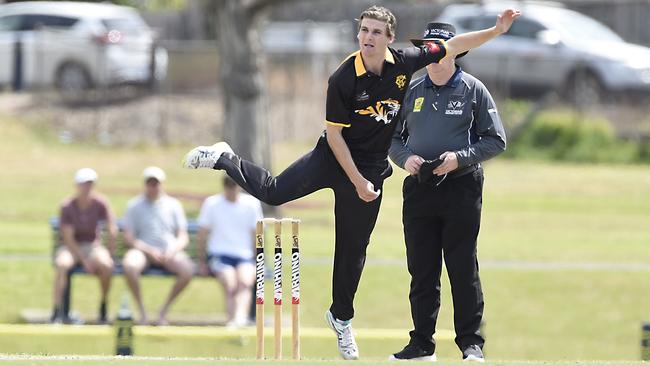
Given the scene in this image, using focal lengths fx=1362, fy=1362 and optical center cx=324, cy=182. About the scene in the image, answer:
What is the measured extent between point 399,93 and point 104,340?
4.31 metres

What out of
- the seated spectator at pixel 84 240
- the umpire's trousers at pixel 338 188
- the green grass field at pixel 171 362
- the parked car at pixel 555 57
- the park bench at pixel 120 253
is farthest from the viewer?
the parked car at pixel 555 57

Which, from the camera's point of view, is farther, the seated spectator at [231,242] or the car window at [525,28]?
the car window at [525,28]

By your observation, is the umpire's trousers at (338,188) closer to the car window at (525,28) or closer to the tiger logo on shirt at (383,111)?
the tiger logo on shirt at (383,111)

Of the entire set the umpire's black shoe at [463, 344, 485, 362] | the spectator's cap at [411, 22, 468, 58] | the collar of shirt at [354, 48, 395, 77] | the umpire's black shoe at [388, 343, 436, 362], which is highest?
the spectator's cap at [411, 22, 468, 58]

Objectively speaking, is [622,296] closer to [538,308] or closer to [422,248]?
[538,308]

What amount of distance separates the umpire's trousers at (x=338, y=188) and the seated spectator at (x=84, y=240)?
597 cm

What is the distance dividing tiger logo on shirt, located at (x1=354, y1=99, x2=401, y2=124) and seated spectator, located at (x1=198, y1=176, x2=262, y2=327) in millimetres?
5872

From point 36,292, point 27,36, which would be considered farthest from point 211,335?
point 27,36

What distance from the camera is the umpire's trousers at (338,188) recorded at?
866cm

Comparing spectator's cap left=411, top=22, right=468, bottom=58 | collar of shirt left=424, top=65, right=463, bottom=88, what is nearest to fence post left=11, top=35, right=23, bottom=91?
spectator's cap left=411, top=22, right=468, bottom=58

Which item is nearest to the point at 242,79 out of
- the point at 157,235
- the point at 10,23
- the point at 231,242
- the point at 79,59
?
the point at 157,235

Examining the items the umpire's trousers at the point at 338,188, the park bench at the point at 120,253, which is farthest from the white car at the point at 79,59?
the umpire's trousers at the point at 338,188

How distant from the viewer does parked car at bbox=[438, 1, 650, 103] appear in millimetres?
29219

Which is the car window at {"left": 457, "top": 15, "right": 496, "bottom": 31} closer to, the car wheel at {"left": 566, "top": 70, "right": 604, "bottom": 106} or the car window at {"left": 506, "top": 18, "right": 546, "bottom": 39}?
the car window at {"left": 506, "top": 18, "right": 546, "bottom": 39}
